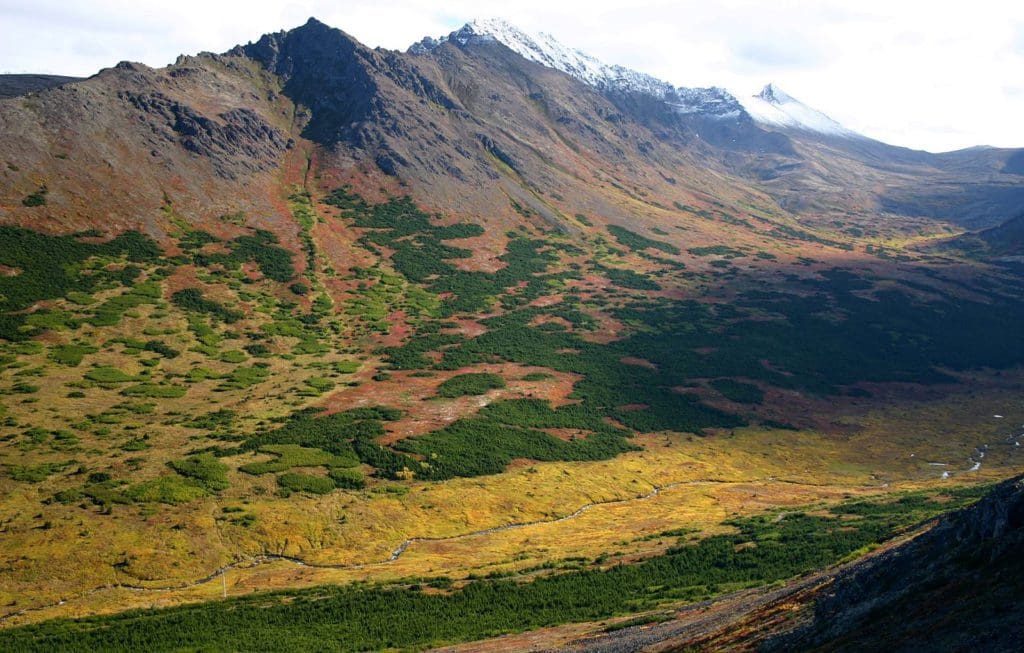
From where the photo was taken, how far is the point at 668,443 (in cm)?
10444

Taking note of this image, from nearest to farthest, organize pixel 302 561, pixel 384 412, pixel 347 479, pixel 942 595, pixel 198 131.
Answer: pixel 942 595 → pixel 302 561 → pixel 347 479 → pixel 384 412 → pixel 198 131

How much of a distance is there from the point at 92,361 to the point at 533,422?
67936 mm

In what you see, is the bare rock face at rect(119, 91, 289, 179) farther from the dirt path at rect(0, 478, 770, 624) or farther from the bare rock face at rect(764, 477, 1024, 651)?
the bare rock face at rect(764, 477, 1024, 651)

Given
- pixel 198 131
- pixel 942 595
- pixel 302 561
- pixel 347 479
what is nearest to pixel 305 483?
pixel 347 479

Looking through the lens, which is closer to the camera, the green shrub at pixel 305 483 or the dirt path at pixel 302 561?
the dirt path at pixel 302 561

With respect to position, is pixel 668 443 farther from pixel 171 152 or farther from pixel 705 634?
pixel 171 152

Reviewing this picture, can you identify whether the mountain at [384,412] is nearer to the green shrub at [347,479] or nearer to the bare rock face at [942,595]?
the green shrub at [347,479]

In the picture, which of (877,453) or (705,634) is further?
(877,453)

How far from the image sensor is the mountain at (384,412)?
5562 cm

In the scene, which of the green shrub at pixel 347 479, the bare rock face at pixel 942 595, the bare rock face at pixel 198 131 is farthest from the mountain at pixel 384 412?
the bare rock face at pixel 942 595

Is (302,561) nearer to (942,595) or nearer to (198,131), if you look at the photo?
(942,595)

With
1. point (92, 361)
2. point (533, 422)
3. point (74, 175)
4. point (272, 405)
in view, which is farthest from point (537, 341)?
point (74, 175)

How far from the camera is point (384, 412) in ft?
333

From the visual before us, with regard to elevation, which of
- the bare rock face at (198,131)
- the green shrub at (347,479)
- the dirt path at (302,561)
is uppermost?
the bare rock face at (198,131)
